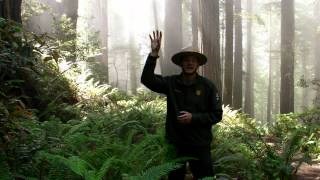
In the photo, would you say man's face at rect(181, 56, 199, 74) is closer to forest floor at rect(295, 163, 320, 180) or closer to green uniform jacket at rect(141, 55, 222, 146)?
green uniform jacket at rect(141, 55, 222, 146)

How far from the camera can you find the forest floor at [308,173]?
7535 mm

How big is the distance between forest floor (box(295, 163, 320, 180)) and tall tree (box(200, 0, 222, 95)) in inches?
202

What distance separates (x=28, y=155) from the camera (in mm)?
4508

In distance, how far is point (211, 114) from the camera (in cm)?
546

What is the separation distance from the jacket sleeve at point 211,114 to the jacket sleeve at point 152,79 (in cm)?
55

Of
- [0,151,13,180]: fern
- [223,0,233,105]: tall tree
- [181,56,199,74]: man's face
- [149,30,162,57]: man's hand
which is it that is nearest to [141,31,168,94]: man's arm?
[149,30,162,57]: man's hand

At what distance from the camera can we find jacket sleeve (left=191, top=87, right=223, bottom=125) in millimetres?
5297

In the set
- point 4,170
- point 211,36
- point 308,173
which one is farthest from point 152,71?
point 211,36

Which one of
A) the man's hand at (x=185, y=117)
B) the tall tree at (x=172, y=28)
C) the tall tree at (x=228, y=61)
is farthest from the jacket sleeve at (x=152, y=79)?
the tall tree at (x=172, y=28)

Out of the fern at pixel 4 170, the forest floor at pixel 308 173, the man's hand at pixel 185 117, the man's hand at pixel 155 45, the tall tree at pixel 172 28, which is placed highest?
the tall tree at pixel 172 28

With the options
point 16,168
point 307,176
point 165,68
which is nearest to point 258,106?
point 165,68

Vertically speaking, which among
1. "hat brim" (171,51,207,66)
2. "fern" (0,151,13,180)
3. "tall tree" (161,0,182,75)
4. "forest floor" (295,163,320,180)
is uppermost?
"tall tree" (161,0,182,75)

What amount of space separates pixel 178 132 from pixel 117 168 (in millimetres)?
905

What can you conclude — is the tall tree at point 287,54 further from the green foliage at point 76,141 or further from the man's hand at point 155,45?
the man's hand at point 155,45
